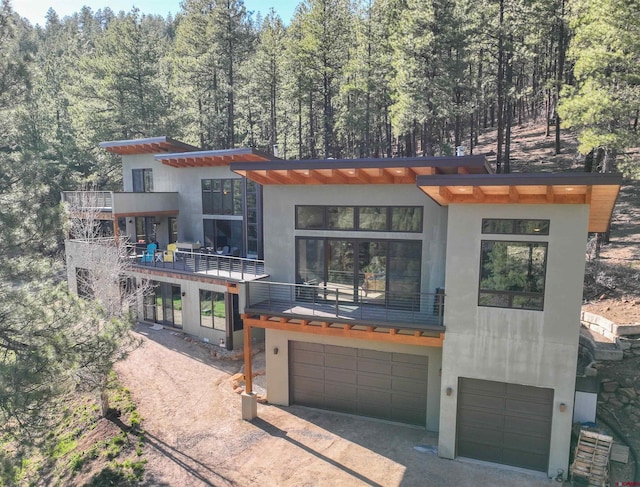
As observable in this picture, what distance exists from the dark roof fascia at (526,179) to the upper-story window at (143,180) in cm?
1851

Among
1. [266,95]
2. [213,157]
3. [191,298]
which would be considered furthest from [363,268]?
[266,95]

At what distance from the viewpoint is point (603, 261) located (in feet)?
58.2

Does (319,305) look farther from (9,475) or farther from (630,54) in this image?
(630,54)

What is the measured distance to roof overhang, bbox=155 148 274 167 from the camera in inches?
693

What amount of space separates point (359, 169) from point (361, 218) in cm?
175

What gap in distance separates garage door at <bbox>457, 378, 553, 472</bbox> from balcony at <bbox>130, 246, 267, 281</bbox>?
26.2 ft

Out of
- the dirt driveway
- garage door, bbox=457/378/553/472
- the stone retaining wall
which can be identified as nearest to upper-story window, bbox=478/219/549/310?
garage door, bbox=457/378/553/472

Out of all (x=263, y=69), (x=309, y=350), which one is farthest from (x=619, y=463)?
(x=263, y=69)

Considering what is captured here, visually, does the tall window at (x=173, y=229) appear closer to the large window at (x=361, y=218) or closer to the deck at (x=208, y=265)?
the deck at (x=208, y=265)

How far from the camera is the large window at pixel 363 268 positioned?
12.4 meters

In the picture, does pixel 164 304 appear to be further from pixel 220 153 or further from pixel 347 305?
pixel 347 305

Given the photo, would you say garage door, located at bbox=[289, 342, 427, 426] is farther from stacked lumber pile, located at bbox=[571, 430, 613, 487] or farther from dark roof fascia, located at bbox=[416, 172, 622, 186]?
dark roof fascia, located at bbox=[416, 172, 622, 186]

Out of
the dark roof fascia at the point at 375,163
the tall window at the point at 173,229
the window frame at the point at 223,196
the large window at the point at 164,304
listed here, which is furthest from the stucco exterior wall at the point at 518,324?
the tall window at the point at 173,229

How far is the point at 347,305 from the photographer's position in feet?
42.0
